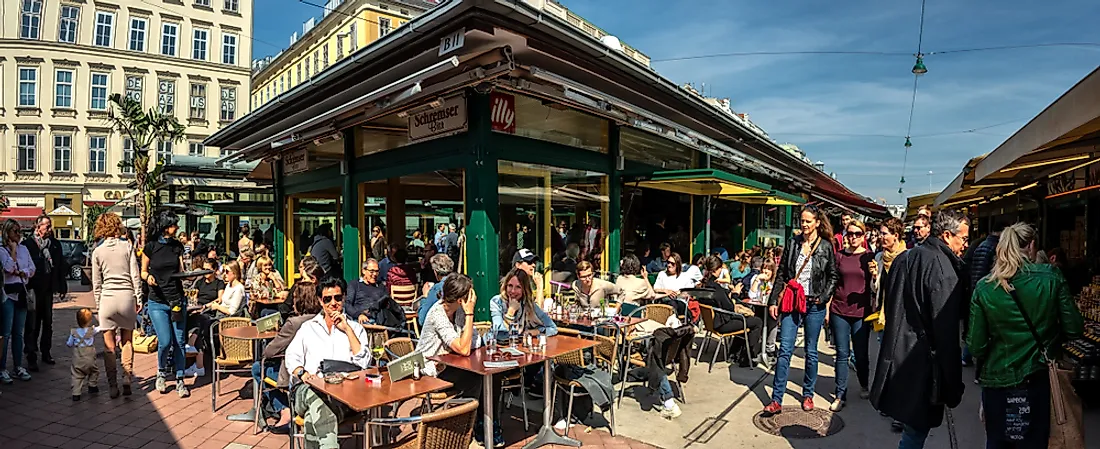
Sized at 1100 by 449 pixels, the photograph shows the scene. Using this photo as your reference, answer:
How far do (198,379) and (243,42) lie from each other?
3817 centimetres

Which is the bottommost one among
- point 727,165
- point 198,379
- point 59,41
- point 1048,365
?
point 198,379

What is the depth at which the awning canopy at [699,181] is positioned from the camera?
8.59 meters

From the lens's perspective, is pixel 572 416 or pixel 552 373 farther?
pixel 572 416

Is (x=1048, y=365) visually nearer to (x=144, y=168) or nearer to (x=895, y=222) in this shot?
(x=895, y=222)

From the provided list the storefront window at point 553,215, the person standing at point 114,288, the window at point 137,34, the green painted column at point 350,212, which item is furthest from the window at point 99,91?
→ the storefront window at point 553,215

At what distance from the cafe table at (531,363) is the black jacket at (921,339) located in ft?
6.31

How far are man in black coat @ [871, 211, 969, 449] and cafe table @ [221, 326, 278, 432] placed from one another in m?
4.34

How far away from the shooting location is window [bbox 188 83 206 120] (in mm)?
36406

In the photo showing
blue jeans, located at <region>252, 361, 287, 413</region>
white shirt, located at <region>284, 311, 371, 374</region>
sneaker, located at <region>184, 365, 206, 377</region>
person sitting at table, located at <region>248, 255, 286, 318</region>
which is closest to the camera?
white shirt, located at <region>284, 311, 371, 374</region>

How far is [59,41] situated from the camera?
3319 cm

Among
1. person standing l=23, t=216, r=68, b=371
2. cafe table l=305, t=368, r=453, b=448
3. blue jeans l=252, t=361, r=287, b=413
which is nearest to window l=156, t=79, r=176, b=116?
person standing l=23, t=216, r=68, b=371

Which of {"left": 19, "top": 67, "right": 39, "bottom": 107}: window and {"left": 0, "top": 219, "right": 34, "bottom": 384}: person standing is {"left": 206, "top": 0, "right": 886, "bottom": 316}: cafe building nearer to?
{"left": 0, "top": 219, "right": 34, "bottom": 384}: person standing

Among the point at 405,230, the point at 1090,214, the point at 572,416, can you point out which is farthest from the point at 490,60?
the point at 1090,214

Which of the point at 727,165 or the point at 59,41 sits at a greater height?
the point at 59,41
